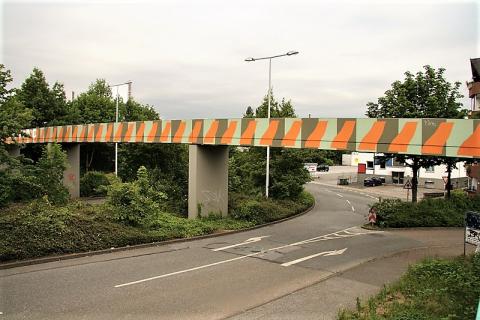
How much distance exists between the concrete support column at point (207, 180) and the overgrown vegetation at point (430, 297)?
11664 millimetres

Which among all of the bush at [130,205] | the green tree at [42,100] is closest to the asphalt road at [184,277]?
the bush at [130,205]

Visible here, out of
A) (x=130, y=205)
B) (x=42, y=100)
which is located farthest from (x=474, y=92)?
(x=42, y=100)

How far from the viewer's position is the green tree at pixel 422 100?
22.4 metres

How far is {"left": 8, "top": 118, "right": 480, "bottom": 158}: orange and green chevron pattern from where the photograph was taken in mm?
12539

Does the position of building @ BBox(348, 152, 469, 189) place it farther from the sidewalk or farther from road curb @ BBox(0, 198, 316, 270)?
road curb @ BBox(0, 198, 316, 270)

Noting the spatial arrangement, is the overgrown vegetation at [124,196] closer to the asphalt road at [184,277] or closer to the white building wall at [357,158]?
the asphalt road at [184,277]

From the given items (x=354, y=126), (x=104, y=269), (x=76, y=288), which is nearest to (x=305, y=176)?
(x=354, y=126)

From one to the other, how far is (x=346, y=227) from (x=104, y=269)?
14.7 m

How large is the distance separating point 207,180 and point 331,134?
7.78 m

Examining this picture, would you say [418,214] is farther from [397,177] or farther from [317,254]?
[397,177]

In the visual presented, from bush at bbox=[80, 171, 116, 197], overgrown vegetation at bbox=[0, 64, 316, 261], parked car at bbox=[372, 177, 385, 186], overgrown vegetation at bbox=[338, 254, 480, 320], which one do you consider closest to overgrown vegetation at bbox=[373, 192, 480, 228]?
overgrown vegetation at bbox=[0, 64, 316, 261]

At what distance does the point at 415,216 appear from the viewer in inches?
882

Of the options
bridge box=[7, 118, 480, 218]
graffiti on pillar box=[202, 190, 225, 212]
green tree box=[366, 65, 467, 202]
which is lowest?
graffiti on pillar box=[202, 190, 225, 212]

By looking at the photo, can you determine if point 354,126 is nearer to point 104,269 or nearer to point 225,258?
point 225,258
